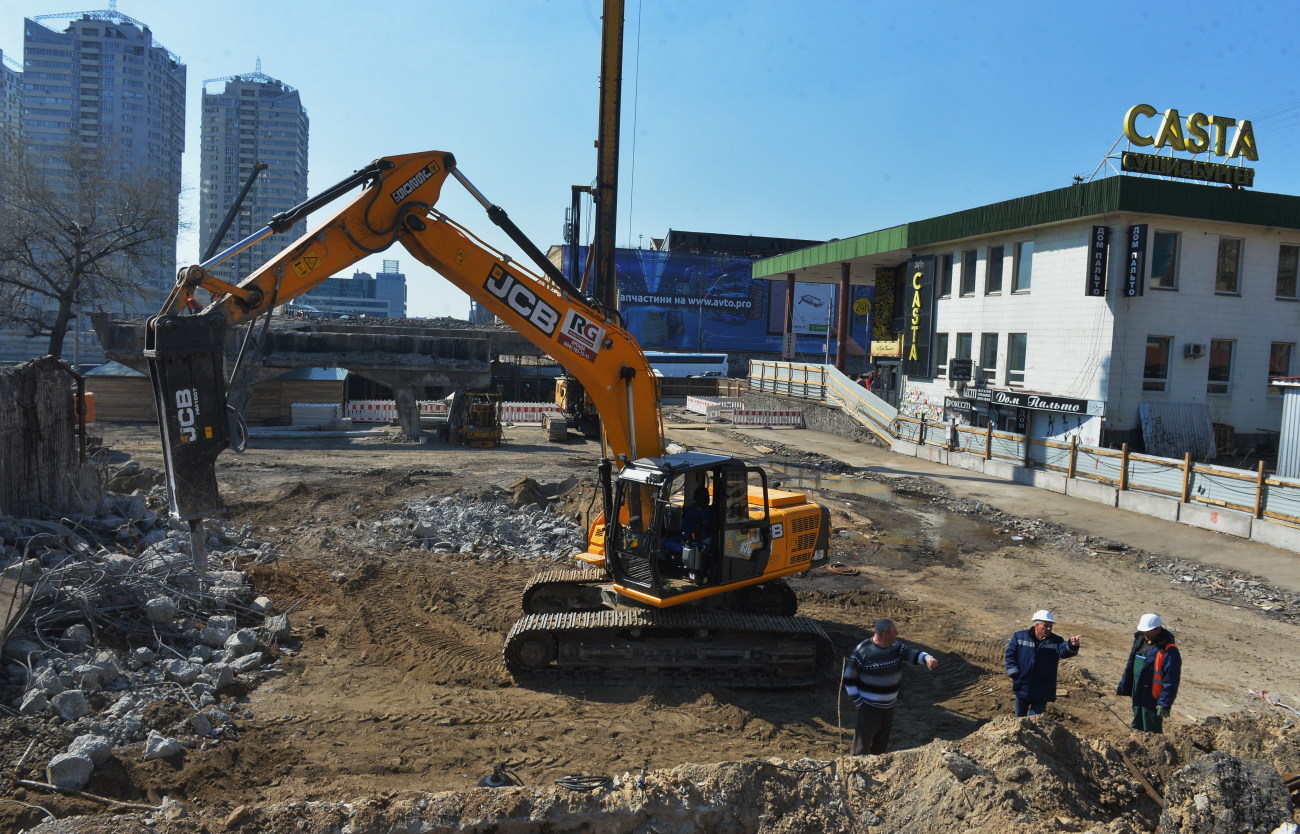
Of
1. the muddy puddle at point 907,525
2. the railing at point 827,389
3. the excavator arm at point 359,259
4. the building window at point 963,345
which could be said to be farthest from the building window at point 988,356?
the excavator arm at point 359,259

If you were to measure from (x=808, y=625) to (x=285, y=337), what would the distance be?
22178 mm

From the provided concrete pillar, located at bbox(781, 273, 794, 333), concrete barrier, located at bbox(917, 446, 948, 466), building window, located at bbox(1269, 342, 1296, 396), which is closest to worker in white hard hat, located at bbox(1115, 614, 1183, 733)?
concrete barrier, located at bbox(917, 446, 948, 466)

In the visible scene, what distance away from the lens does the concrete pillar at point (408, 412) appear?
89.2 ft

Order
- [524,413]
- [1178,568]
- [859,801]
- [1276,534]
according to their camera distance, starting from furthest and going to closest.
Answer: [524,413]
[1276,534]
[1178,568]
[859,801]

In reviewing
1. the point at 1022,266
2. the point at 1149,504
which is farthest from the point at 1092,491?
the point at 1022,266

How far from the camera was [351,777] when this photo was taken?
6480mm

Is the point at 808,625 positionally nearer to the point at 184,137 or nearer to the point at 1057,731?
the point at 1057,731

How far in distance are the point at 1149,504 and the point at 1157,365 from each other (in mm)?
7855

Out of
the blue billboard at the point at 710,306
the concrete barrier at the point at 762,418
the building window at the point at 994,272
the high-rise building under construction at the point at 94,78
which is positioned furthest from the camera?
the high-rise building under construction at the point at 94,78

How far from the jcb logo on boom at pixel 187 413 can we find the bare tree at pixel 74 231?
29.3m

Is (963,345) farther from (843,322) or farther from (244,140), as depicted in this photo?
(244,140)

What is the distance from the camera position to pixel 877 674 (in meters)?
6.48

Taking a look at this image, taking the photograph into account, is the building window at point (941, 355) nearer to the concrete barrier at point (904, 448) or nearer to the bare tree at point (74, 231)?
the concrete barrier at point (904, 448)

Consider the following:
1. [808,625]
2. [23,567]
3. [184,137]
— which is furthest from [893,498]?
[184,137]
